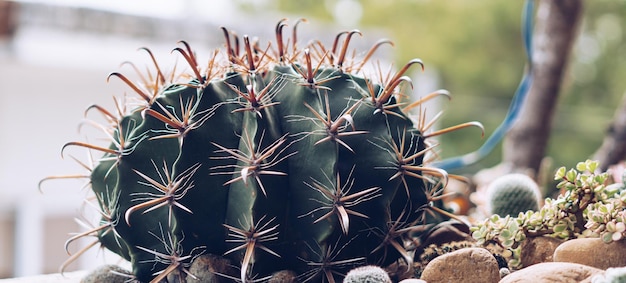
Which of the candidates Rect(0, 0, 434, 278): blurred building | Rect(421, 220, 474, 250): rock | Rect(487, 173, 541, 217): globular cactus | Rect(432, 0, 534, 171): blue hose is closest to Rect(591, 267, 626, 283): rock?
Rect(421, 220, 474, 250): rock

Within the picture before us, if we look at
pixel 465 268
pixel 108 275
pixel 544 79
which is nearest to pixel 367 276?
pixel 465 268

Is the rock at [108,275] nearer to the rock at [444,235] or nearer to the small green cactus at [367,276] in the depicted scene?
the small green cactus at [367,276]

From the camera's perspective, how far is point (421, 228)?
1.27 metres

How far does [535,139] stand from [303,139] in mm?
1363

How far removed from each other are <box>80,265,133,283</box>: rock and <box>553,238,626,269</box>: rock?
2.25 feet

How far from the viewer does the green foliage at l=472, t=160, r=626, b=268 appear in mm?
1064

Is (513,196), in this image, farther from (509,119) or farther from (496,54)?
(496,54)

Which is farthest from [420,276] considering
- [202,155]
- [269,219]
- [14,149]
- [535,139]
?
[14,149]

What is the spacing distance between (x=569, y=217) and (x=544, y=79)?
3.72ft

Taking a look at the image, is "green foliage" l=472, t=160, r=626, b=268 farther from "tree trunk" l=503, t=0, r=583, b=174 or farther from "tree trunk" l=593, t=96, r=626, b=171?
"tree trunk" l=503, t=0, r=583, b=174

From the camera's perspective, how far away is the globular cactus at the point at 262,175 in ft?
3.50

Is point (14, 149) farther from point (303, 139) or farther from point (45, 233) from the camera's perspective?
point (303, 139)

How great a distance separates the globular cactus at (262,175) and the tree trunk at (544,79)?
3.82 feet

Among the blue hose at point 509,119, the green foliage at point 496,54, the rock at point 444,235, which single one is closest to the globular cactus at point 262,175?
the rock at point 444,235
